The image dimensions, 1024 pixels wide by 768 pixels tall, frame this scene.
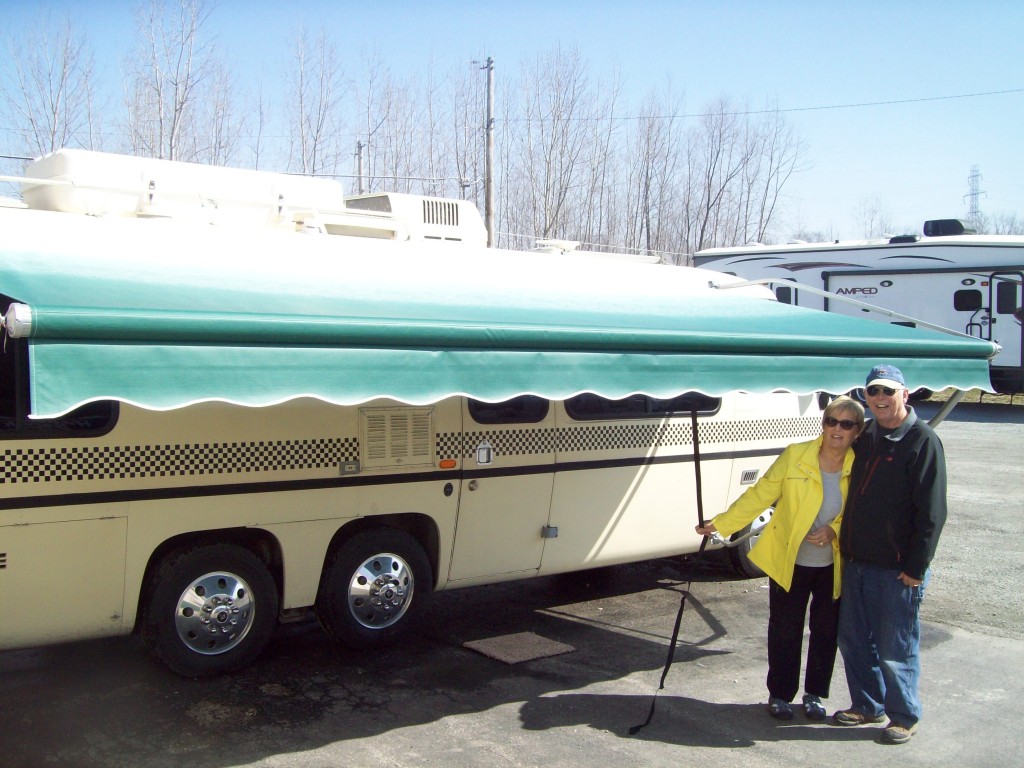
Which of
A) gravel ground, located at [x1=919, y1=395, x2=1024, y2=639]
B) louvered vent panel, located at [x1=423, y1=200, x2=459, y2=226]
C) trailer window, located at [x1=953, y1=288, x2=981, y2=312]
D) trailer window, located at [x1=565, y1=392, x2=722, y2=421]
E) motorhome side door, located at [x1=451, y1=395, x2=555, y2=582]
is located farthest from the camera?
trailer window, located at [x1=953, y1=288, x2=981, y2=312]

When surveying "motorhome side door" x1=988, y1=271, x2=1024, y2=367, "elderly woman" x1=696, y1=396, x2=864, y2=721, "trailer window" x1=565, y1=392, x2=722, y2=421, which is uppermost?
"motorhome side door" x1=988, y1=271, x2=1024, y2=367

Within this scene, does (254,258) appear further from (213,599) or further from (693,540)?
(693,540)

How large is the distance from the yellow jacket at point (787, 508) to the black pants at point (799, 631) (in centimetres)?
7

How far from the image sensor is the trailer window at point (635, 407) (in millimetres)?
7124

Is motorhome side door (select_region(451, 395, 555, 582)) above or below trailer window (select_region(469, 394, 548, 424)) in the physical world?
below

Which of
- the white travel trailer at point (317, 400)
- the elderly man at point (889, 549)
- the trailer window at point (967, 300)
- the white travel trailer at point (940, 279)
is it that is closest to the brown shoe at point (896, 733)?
the elderly man at point (889, 549)

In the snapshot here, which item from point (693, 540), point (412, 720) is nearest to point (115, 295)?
point (412, 720)

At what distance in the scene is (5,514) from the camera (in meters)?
5.00

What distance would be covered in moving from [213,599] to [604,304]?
2.87 m

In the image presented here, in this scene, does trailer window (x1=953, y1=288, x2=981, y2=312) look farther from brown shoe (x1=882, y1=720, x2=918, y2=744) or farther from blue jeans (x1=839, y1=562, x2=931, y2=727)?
brown shoe (x1=882, y1=720, x2=918, y2=744)

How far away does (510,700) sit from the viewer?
5871 mm

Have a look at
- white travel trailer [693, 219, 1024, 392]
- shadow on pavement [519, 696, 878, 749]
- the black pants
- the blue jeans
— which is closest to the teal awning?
the black pants

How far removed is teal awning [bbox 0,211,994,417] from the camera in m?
4.15

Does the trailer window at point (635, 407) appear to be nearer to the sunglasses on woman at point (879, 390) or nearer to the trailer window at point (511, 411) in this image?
the trailer window at point (511, 411)
